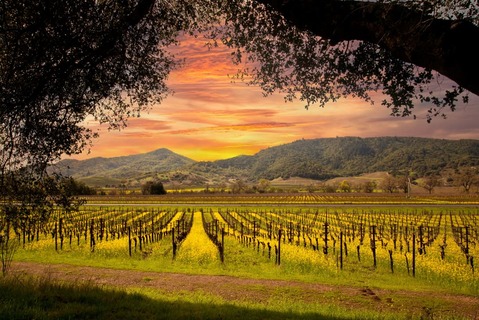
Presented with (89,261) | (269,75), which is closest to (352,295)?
(269,75)

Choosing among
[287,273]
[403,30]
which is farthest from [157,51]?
[287,273]

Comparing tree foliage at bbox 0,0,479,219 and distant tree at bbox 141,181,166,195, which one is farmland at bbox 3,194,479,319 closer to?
tree foliage at bbox 0,0,479,219

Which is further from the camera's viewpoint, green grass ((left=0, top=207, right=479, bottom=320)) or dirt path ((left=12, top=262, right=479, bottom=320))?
dirt path ((left=12, top=262, right=479, bottom=320))

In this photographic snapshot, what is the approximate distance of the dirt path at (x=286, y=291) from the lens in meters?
18.2

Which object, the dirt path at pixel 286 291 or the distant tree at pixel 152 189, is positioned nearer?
the dirt path at pixel 286 291

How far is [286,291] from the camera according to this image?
823 inches

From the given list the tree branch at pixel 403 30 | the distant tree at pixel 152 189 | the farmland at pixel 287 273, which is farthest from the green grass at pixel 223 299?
the distant tree at pixel 152 189

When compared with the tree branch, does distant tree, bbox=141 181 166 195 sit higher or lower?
lower

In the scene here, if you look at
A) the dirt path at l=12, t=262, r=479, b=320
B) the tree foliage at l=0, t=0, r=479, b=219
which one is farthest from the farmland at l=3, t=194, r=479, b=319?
the tree foliage at l=0, t=0, r=479, b=219

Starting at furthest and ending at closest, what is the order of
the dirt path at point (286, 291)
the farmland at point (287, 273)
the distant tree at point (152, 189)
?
the distant tree at point (152, 189) → the dirt path at point (286, 291) → the farmland at point (287, 273)

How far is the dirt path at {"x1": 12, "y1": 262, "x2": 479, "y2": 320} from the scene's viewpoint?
1816 cm

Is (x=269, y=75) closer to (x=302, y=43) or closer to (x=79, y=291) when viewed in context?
(x=302, y=43)

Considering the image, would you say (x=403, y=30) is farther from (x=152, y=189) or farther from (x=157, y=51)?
(x=152, y=189)

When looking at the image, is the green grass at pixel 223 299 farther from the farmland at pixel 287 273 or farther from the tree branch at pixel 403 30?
the tree branch at pixel 403 30
